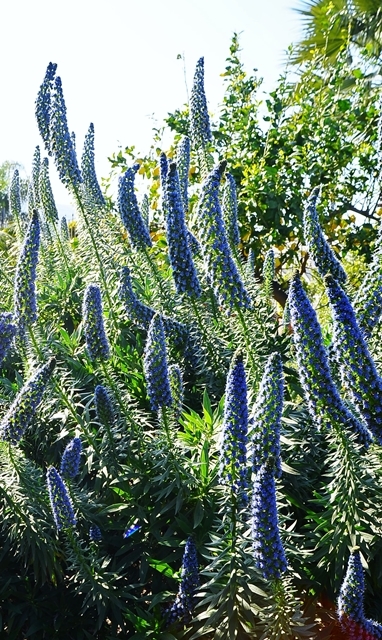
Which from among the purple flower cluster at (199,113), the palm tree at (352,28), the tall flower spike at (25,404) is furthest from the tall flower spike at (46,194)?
the palm tree at (352,28)

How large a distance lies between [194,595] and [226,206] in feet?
7.74

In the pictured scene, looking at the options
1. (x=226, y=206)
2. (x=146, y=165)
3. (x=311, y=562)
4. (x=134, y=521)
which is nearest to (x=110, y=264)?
(x=226, y=206)

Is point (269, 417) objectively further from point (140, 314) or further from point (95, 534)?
point (140, 314)

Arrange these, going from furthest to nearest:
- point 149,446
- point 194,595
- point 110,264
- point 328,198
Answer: point 328,198, point 110,264, point 149,446, point 194,595

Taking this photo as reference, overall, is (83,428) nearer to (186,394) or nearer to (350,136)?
(186,394)

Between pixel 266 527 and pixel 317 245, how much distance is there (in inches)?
52.3

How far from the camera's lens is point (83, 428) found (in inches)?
141

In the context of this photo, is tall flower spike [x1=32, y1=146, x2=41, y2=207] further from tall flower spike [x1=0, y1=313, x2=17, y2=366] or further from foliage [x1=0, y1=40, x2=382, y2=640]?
tall flower spike [x1=0, y1=313, x2=17, y2=366]

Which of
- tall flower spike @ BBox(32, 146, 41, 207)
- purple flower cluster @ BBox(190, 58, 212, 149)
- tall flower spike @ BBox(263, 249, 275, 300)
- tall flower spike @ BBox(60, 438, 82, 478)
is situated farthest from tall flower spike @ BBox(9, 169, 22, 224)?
tall flower spike @ BBox(60, 438, 82, 478)

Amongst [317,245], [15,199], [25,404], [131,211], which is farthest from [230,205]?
[15,199]

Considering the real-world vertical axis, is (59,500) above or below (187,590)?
above

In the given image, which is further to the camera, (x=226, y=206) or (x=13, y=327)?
(x=226, y=206)

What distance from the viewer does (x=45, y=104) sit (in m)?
4.88

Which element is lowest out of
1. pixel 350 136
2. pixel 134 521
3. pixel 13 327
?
pixel 134 521
